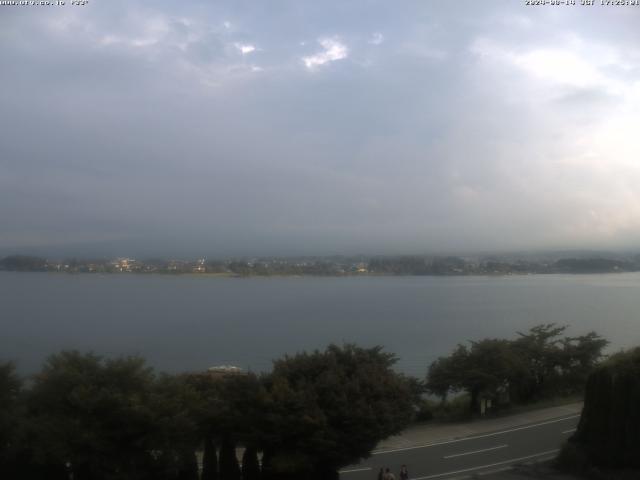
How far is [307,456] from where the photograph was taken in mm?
9320

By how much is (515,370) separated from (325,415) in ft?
34.4

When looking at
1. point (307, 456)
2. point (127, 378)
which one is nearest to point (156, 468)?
point (127, 378)

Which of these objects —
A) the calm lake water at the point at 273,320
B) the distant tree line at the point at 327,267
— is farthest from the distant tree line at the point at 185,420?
the distant tree line at the point at 327,267

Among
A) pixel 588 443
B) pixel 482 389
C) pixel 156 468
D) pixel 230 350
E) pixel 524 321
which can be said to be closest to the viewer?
pixel 156 468

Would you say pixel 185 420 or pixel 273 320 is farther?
pixel 273 320

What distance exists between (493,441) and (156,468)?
8.05 metres

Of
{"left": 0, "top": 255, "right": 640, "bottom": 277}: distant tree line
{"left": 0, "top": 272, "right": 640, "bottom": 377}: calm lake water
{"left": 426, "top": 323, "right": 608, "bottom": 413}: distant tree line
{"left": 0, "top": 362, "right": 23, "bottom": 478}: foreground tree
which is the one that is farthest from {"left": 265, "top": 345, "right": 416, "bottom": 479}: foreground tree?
{"left": 0, "top": 255, "right": 640, "bottom": 277}: distant tree line

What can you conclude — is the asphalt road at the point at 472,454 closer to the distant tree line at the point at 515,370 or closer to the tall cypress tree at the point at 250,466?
the tall cypress tree at the point at 250,466

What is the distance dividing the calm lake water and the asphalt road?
1322 centimetres

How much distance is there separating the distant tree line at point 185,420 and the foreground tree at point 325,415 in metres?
0.02

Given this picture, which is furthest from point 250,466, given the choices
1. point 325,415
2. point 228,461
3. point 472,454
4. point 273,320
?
point 273,320

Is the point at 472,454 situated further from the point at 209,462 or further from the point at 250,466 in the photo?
the point at 209,462

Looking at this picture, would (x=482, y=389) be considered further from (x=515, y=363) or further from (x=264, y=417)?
(x=264, y=417)

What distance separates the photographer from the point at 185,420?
345 inches
